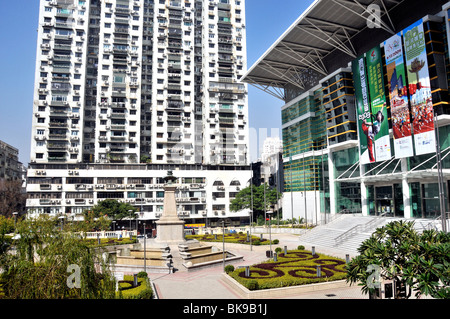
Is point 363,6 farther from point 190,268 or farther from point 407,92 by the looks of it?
point 190,268

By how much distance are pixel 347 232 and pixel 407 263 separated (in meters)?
30.6

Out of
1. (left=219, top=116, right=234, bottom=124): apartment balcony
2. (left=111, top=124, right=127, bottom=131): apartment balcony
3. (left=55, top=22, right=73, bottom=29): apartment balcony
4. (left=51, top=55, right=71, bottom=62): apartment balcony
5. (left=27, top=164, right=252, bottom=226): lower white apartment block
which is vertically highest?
(left=55, top=22, right=73, bottom=29): apartment balcony

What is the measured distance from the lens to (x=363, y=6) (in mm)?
46000

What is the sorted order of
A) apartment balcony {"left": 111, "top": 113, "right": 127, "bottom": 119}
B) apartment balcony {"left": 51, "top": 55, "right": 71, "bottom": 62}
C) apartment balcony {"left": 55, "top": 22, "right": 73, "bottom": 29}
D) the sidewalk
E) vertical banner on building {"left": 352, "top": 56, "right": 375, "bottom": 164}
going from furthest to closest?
apartment balcony {"left": 55, "top": 22, "right": 73, "bottom": 29}, apartment balcony {"left": 111, "top": 113, "right": 127, "bottom": 119}, apartment balcony {"left": 51, "top": 55, "right": 71, "bottom": 62}, vertical banner on building {"left": 352, "top": 56, "right": 375, "bottom": 164}, the sidewalk

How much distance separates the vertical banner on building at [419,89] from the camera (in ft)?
126

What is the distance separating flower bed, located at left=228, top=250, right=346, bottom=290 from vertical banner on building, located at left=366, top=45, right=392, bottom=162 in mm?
21038

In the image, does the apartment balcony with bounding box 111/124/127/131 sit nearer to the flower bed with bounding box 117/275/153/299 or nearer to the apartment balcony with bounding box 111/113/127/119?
the apartment balcony with bounding box 111/113/127/119

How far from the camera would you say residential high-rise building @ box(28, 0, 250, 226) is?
79000 mm

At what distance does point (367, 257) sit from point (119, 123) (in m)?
78.6

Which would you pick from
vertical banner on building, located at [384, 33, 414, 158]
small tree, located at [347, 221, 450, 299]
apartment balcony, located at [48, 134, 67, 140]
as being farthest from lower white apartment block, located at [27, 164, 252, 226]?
small tree, located at [347, 221, 450, 299]

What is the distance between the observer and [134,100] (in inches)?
3376

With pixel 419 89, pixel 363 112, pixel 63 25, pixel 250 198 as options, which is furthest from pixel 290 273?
pixel 63 25

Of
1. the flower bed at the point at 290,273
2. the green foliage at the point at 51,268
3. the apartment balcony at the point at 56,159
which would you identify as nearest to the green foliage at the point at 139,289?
the flower bed at the point at 290,273
